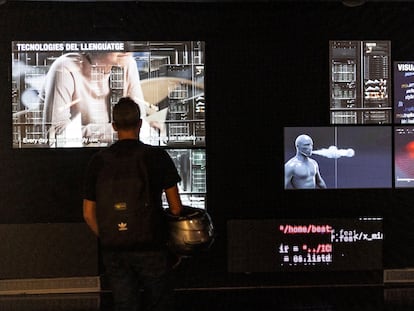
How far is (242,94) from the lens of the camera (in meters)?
5.84

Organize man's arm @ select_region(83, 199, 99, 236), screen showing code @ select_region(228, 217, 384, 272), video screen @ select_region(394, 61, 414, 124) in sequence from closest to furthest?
man's arm @ select_region(83, 199, 99, 236) → screen showing code @ select_region(228, 217, 384, 272) → video screen @ select_region(394, 61, 414, 124)

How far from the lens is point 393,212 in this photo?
5980 mm

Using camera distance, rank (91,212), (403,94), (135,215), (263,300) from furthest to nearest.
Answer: (403,94), (263,300), (91,212), (135,215)

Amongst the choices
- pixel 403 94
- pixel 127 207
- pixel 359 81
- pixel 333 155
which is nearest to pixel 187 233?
pixel 127 207

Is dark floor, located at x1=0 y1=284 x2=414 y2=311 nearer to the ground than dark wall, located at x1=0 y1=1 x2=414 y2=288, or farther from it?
nearer to the ground

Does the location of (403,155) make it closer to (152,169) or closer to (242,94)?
(242,94)

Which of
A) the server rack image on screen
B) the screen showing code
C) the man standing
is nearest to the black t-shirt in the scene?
the man standing

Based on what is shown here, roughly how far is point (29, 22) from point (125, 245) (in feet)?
11.5

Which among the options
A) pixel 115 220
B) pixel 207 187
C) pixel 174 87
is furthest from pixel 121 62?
pixel 115 220

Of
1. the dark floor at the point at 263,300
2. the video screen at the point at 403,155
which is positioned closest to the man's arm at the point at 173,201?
the dark floor at the point at 263,300

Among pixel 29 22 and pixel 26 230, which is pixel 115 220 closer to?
pixel 26 230

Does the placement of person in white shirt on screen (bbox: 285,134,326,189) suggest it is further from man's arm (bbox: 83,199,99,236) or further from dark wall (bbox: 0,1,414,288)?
man's arm (bbox: 83,199,99,236)

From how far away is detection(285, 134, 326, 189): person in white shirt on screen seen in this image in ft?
19.2

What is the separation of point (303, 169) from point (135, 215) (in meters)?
3.22
